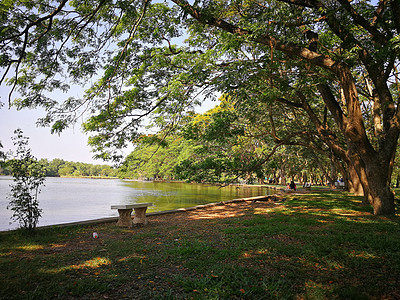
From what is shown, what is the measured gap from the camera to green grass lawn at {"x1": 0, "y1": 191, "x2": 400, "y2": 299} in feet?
9.78

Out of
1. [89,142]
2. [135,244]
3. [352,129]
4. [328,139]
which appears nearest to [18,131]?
[89,142]

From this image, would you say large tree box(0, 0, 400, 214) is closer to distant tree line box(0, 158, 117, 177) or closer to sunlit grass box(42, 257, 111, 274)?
sunlit grass box(42, 257, 111, 274)

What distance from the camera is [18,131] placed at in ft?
20.0

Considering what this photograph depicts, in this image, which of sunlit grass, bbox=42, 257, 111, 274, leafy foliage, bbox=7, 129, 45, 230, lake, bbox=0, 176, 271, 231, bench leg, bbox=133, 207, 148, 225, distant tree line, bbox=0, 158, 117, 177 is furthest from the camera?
distant tree line, bbox=0, 158, 117, 177

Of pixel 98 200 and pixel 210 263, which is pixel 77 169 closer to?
pixel 98 200

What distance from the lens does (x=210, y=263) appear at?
3.88 metres

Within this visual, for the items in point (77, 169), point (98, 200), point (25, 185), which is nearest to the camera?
point (25, 185)

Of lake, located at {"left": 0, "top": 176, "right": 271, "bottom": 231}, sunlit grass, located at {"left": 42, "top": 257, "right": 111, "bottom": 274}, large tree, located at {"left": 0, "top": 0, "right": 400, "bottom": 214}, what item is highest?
large tree, located at {"left": 0, "top": 0, "right": 400, "bottom": 214}

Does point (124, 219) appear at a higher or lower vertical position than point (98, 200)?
higher

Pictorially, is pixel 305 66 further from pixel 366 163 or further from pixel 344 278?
pixel 344 278

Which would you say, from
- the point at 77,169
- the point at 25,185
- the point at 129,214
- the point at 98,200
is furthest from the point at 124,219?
the point at 77,169

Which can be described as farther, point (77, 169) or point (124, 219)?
point (77, 169)

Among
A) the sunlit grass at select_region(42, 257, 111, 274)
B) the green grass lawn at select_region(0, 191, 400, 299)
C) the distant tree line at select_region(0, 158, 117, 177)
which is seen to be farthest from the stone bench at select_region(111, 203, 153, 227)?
the distant tree line at select_region(0, 158, 117, 177)

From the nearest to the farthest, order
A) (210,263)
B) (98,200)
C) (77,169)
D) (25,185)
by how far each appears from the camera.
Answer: (210,263) → (25,185) → (98,200) → (77,169)
